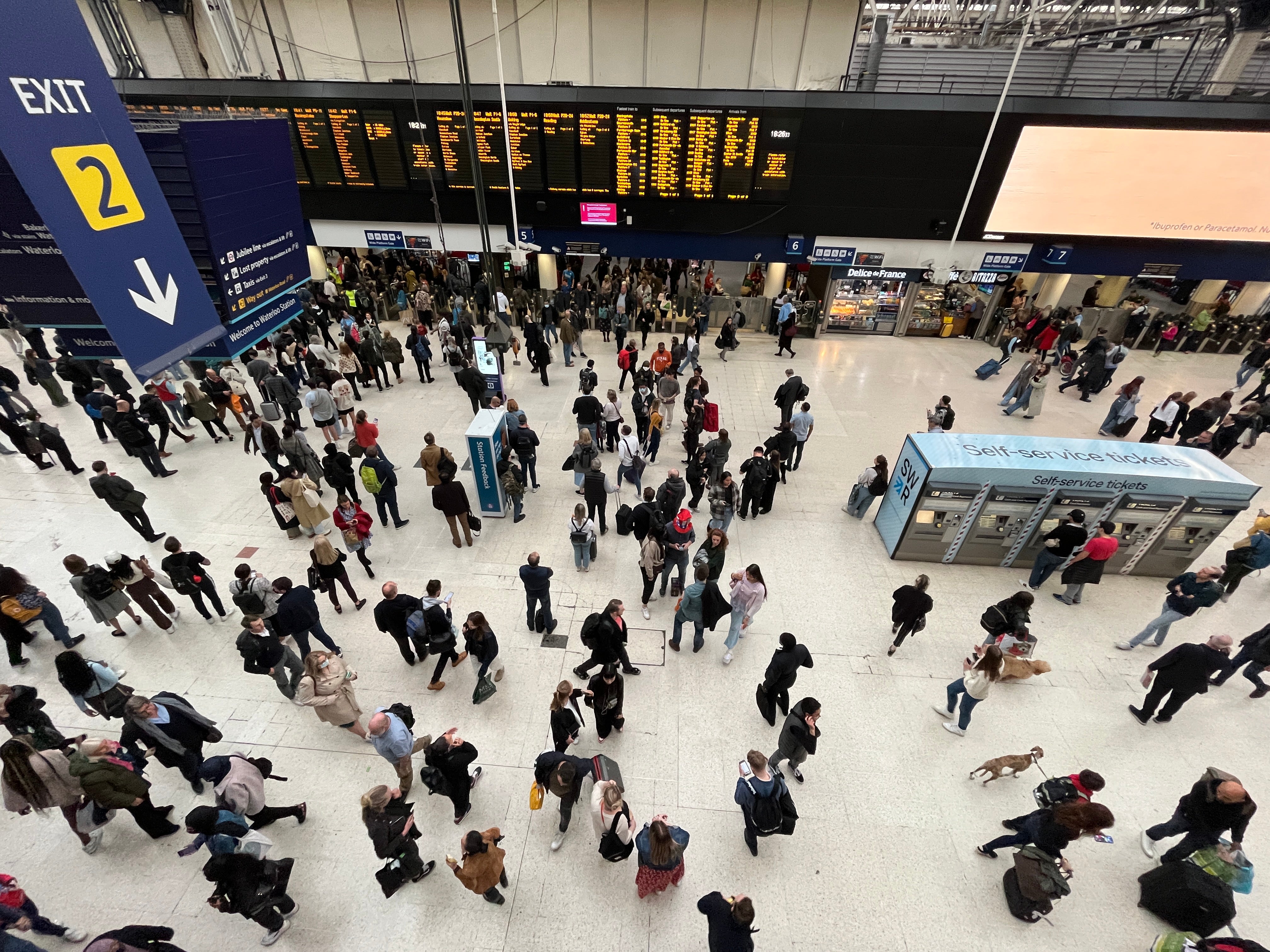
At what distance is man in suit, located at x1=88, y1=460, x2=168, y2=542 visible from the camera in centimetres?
755

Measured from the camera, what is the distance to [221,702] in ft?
20.5

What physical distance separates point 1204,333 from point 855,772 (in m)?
19.6

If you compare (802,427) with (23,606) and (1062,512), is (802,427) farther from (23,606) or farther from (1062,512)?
(23,606)

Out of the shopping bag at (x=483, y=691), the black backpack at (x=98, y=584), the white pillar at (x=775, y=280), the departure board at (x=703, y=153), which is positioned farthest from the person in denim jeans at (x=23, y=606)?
the white pillar at (x=775, y=280)

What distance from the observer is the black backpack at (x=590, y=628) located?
18.0 feet

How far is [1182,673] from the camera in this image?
567 cm

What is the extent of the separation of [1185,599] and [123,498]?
560 inches

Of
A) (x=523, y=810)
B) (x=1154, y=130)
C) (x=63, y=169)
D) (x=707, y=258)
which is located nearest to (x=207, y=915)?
(x=523, y=810)

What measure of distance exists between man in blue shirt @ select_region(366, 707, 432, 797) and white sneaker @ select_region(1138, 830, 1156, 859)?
6.85 meters

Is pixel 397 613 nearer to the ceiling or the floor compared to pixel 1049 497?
nearer to the floor

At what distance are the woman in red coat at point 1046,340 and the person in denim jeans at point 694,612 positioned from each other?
13515mm

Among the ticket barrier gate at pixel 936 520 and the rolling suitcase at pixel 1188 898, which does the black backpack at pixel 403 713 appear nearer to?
A: the rolling suitcase at pixel 1188 898

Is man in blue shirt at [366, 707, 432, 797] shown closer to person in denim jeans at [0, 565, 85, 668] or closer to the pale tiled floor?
the pale tiled floor

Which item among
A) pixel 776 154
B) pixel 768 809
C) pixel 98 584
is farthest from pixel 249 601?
pixel 776 154
